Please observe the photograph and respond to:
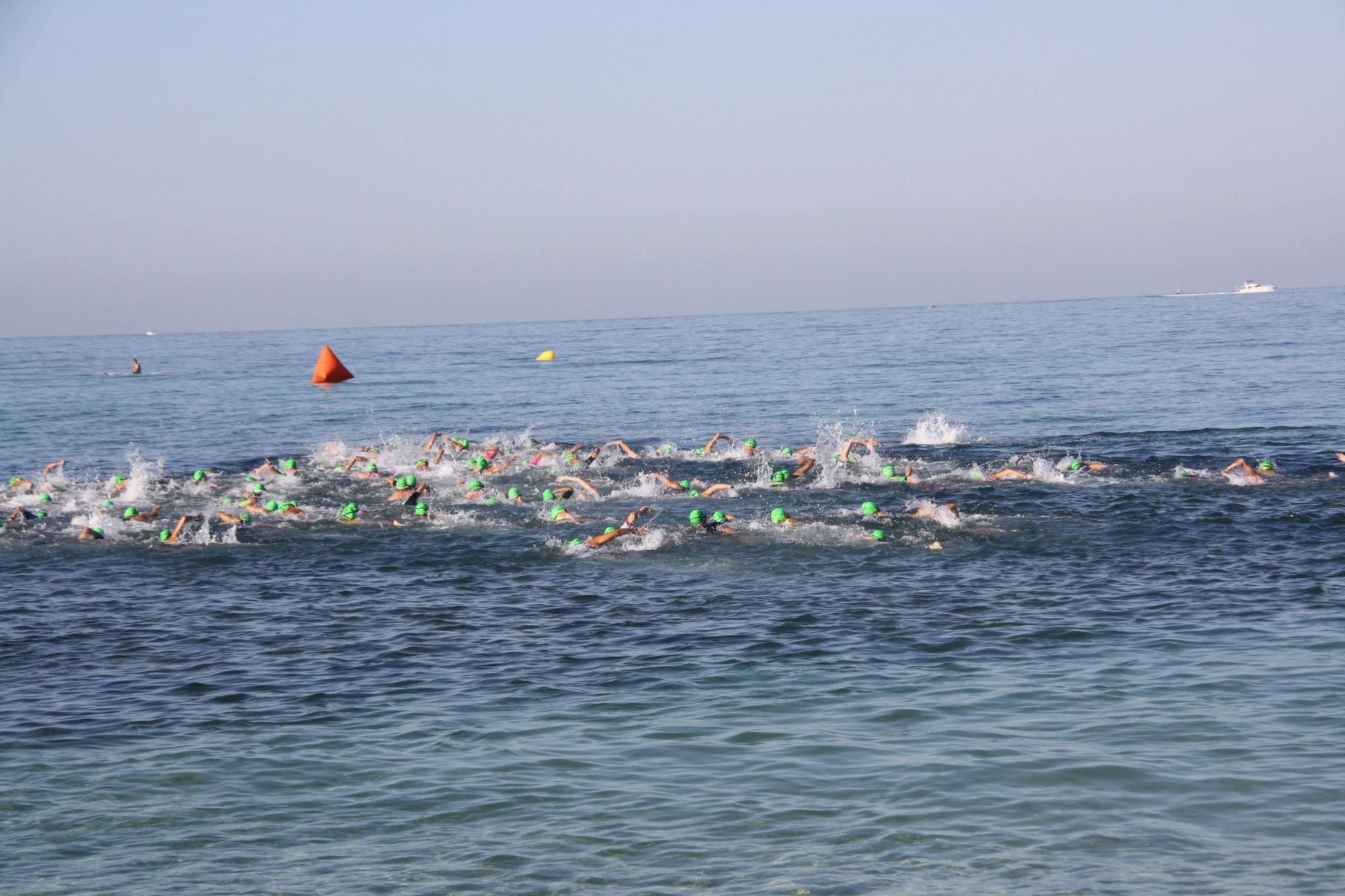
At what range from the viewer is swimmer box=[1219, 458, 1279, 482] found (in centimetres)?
2073

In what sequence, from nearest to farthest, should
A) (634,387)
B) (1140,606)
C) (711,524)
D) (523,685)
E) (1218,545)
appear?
(523,685), (1140,606), (1218,545), (711,524), (634,387)

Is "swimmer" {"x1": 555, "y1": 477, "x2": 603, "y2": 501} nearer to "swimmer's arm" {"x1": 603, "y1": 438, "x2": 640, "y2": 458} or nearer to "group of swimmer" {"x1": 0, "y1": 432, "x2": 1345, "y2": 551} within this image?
"group of swimmer" {"x1": 0, "y1": 432, "x2": 1345, "y2": 551}

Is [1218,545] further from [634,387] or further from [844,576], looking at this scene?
[634,387]

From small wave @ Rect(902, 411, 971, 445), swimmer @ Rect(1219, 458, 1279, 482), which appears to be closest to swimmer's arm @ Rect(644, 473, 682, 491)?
small wave @ Rect(902, 411, 971, 445)

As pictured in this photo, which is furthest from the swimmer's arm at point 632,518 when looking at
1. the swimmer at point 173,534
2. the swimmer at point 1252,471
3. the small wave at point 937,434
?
the small wave at point 937,434

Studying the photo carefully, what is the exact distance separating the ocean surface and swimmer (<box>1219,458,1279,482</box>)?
0.77 feet

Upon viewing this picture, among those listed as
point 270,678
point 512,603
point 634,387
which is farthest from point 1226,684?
point 634,387

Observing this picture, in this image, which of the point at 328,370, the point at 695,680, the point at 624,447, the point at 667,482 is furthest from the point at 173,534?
the point at 328,370

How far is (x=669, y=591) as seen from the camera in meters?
14.9

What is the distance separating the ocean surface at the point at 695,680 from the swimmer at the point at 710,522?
0.25m

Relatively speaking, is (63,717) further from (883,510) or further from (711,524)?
(883,510)

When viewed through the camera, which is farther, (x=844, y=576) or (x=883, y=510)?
(x=883, y=510)

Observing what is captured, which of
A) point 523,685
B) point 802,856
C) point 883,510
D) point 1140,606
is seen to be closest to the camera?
point 802,856

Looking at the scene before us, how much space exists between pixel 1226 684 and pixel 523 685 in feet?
21.1
